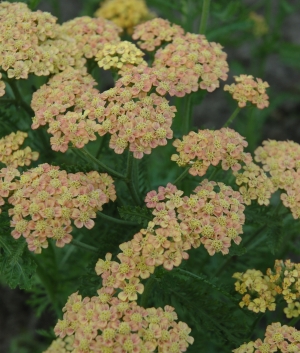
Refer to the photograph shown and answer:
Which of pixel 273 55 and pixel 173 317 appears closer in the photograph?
pixel 173 317

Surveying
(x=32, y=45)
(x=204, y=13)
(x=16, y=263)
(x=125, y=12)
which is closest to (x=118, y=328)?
(x=16, y=263)

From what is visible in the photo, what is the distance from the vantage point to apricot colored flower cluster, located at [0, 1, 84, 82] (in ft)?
11.0

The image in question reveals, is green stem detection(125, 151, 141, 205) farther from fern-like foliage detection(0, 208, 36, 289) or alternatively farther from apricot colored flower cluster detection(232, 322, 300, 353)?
apricot colored flower cluster detection(232, 322, 300, 353)

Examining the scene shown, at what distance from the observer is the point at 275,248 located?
10.7 ft

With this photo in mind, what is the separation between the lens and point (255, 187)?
130 inches

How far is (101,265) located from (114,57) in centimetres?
137

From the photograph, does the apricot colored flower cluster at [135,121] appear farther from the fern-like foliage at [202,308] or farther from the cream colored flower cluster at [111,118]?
the fern-like foliage at [202,308]

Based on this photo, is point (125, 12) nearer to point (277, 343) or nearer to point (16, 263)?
point (16, 263)

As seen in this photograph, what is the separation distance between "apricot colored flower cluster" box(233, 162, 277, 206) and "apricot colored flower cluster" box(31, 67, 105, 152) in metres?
0.97

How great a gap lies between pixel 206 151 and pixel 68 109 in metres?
0.91

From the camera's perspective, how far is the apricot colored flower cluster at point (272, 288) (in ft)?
10.2

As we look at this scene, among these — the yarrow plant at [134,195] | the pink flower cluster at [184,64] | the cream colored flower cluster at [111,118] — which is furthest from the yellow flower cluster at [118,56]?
the cream colored flower cluster at [111,118]

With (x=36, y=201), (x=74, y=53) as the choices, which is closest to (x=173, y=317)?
(x=36, y=201)

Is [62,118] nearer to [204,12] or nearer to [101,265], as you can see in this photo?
[101,265]
